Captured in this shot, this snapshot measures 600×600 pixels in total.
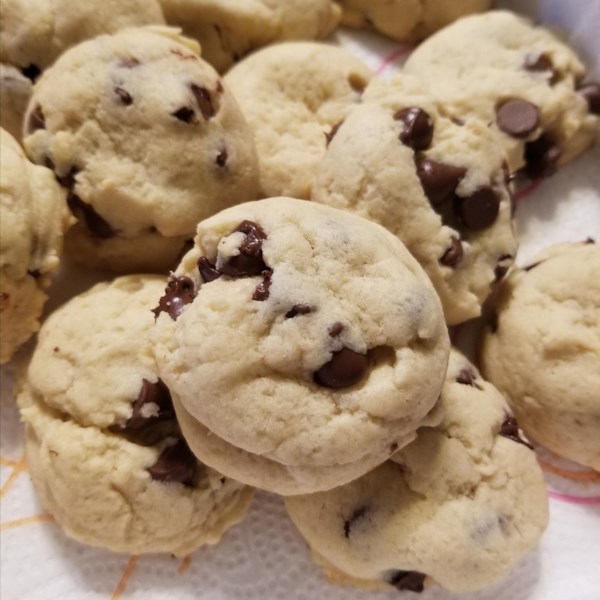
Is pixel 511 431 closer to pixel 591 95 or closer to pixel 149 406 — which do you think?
pixel 149 406

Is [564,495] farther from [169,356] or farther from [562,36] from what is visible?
[562,36]

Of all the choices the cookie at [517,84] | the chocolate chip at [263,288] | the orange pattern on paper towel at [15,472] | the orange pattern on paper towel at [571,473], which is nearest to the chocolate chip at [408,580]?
the orange pattern on paper towel at [571,473]

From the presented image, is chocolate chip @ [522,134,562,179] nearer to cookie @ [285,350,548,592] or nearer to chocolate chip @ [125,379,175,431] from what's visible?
cookie @ [285,350,548,592]

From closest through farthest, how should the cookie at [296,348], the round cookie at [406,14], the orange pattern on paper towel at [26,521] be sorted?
the cookie at [296,348] → the orange pattern on paper towel at [26,521] → the round cookie at [406,14]

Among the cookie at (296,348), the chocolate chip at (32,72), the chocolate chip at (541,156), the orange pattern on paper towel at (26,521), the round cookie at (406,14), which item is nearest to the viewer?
the cookie at (296,348)

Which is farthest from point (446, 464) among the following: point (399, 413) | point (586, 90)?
point (586, 90)

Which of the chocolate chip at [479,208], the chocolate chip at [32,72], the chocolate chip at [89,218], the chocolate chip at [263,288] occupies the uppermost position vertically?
the chocolate chip at [479,208]

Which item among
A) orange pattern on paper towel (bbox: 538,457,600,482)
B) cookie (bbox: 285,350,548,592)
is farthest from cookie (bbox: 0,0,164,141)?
orange pattern on paper towel (bbox: 538,457,600,482)

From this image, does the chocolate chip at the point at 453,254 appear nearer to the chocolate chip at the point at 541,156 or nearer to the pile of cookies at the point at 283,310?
the pile of cookies at the point at 283,310
